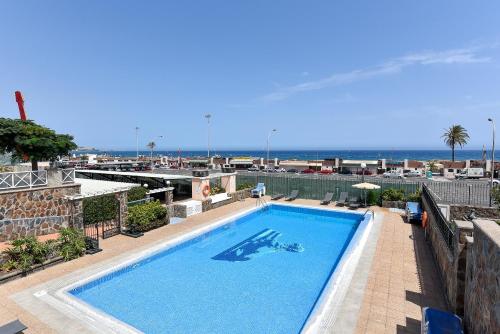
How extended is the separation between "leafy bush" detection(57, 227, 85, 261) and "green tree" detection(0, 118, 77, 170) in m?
7.03

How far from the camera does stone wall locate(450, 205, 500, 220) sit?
1416 centimetres

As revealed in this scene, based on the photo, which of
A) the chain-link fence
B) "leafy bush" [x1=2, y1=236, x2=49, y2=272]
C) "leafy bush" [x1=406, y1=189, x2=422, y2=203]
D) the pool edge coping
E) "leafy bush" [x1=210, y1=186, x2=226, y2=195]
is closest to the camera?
the pool edge coping

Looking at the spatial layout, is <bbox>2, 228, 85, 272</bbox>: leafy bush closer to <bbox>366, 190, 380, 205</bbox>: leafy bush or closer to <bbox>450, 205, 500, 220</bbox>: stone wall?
<bbox>450, 205, 500, 220</bbox>: stone wall

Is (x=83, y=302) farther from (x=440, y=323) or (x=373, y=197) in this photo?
(x=373, y=197)

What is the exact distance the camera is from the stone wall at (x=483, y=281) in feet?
15.1

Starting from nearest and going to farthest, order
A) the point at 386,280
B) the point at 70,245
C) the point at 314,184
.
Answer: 1. the point at 386,280
2. the point at 70,245
3. the point at 314,184

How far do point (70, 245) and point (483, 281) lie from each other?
12.8m

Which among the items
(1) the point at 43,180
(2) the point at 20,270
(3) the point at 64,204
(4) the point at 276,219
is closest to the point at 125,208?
(3) the point at 64,204

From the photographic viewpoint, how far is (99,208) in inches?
596

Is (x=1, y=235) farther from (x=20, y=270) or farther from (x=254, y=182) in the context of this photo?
(x=254, y=182)

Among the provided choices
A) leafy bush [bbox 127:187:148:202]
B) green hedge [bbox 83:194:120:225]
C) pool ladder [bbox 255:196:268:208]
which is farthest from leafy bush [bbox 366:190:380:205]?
green hedge [bbox 83:194:120:225]

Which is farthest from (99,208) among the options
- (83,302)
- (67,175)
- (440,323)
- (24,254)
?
(440,323)

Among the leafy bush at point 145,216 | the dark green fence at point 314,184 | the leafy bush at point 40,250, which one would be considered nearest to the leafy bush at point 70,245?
the leafy bush at point 40,250

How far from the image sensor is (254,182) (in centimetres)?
2625
